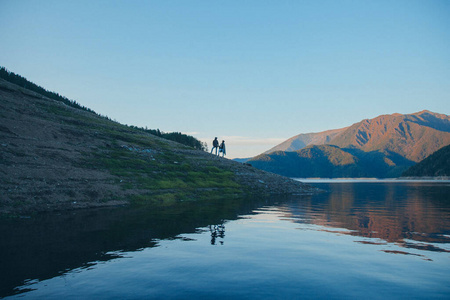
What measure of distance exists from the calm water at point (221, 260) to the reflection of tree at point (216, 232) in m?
0.06

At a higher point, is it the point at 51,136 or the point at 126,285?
the point at 51,136

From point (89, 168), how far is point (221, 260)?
37.1 metres

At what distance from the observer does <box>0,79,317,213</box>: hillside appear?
105 feet

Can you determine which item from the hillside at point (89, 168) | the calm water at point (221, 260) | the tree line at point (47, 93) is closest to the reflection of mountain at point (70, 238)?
the calm water at point (221, 260)

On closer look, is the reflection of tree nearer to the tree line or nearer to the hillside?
the hillside

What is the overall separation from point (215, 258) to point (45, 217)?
18014 mm

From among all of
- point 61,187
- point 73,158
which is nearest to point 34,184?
point 61,187

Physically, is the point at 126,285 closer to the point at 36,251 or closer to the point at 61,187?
the point at 36,251

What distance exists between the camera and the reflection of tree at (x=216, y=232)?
16.8 meters

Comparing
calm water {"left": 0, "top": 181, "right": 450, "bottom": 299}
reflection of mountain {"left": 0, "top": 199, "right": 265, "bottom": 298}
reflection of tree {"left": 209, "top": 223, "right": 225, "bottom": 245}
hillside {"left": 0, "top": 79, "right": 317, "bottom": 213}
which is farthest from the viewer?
hillside {"left": 0, "top": 79, "right": 317, "bottom": 213}

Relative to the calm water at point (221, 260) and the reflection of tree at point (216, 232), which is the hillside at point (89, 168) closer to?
the calm water at point (221, 260)

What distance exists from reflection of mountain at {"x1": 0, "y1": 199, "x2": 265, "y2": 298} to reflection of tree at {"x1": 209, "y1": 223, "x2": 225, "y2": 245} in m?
0.12

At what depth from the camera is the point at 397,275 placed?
1084cm

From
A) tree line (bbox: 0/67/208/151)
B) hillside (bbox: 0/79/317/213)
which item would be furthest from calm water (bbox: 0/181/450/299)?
tree line (bbox: 0/67/208/151)
